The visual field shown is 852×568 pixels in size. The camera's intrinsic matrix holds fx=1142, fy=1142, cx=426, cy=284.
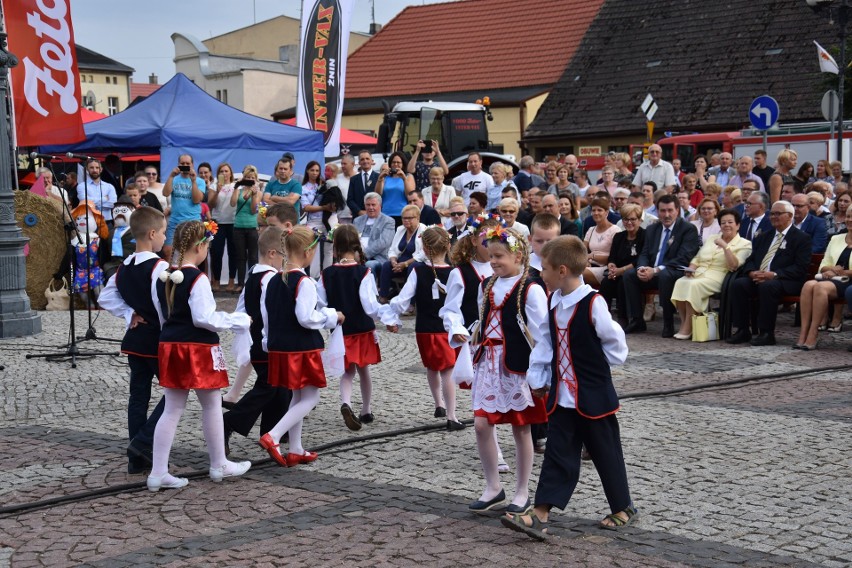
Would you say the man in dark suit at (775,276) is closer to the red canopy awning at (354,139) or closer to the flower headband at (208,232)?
the flower headband at (208,232)

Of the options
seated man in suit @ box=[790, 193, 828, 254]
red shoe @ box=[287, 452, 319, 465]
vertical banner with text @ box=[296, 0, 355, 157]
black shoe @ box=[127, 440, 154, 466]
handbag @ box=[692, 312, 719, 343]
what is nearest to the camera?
black shoe @ box=[127, 440, 154, 466]

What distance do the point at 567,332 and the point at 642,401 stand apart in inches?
149

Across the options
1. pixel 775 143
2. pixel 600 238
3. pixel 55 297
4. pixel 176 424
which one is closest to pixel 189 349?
pixel 176 424

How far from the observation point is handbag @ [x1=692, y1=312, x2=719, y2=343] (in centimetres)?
1355

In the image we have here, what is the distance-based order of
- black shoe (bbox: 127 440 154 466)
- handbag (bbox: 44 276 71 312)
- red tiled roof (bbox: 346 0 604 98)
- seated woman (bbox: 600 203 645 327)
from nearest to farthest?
black shoe (bbox: 127 440 154 466) → seated woman (bbox: 600 203 645 327) → handbag (bbox: 44 276 71 312) → red tiled roof (bbox: 346 0 604 98)

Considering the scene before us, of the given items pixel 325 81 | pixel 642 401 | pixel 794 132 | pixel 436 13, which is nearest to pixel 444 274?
pixel 642 401

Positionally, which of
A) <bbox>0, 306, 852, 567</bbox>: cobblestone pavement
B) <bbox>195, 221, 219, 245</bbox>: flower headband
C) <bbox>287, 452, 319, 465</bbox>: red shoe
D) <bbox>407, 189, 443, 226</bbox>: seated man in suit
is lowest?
<bbox>0, 306, 852, 567</bbox>: cobblestone pavement

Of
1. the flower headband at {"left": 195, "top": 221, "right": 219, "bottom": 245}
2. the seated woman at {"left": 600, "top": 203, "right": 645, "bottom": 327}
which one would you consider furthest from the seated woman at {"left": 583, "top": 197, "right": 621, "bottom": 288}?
the flower headband at {"left": 195, "top": 221, "right": 219, "bottom": 245}

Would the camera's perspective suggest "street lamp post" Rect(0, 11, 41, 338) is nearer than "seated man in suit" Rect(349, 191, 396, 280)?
Yes

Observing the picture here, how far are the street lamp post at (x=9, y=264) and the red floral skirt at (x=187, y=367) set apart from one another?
298 inches

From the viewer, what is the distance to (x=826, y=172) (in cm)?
1841

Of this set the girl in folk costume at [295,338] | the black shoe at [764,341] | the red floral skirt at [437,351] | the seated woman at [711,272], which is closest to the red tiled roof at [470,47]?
the seated woman at [711,272]

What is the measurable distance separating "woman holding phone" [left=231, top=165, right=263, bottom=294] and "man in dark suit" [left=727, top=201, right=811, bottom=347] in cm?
780

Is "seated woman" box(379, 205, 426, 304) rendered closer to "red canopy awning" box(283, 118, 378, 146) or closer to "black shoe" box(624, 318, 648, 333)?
"black shoe" box(624, 318, 648, 333)
